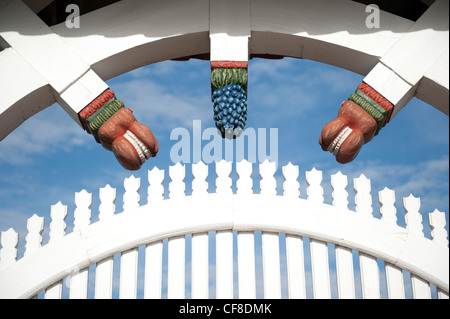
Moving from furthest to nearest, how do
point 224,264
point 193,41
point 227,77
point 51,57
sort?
1. point 193,41
2. point 51,57
3. point 227,77
4. point 224,264

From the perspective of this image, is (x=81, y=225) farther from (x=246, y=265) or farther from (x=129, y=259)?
(x=246, y=265)

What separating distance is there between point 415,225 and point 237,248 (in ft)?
3.22

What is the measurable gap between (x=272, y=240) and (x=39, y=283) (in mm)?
1266

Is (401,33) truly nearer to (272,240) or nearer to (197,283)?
(272,240)

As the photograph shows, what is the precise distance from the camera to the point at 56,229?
2926mm

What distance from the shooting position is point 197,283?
277 centimetres

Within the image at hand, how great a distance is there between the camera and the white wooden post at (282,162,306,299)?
2.76 metres

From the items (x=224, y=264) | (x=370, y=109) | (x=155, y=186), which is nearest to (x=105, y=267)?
(x=155, y=186)

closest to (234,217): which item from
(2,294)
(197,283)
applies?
(197,283)

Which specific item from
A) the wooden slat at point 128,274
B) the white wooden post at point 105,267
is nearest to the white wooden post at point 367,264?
the wooden slat at point 128,274

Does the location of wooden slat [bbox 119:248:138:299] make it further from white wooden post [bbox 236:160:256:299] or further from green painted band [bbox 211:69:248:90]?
green painted band [bbox 211:69:248:90]

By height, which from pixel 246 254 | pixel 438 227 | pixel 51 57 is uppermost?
pixel 51 57

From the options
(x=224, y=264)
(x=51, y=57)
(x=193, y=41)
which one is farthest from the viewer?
(x=193, y=41)

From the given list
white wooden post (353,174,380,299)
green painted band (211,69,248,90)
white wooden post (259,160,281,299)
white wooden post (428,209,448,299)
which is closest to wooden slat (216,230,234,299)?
white wooden post (259,160,281,299)
